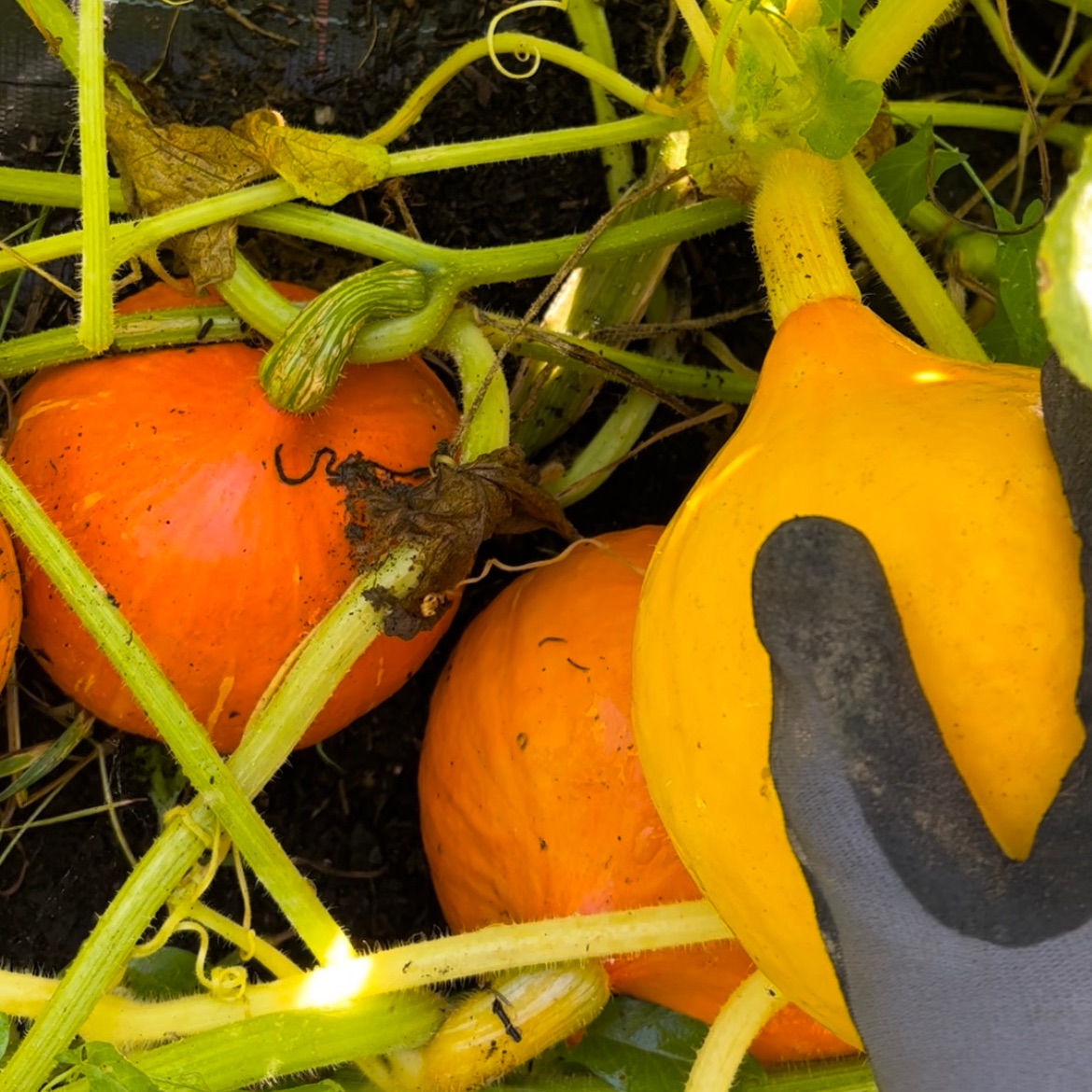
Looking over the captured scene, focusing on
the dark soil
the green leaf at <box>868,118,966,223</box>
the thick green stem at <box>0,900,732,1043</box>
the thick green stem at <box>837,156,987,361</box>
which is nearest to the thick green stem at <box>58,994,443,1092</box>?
the thick green stem at <box>0,900,732,1043</box>

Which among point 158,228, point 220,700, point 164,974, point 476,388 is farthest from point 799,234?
point 164,974

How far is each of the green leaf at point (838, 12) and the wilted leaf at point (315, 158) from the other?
42 cm

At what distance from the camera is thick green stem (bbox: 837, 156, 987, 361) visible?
1.14 metres

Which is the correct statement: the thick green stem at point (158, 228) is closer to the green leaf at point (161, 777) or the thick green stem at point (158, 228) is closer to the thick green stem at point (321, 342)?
the thick green stem at point (321, 342)

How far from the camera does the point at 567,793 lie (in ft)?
4.00

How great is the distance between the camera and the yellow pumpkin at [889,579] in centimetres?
84

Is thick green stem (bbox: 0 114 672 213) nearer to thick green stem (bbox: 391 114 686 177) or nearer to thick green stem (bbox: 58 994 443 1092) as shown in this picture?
thick green stem (bbox: 391 114 686 177)

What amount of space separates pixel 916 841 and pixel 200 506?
698mm

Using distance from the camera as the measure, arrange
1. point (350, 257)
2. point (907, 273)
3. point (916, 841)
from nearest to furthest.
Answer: point (916, 841) < point (907, 273) < point (350, 257)

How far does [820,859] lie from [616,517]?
2.70ft

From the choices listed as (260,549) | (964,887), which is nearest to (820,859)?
(964,887)

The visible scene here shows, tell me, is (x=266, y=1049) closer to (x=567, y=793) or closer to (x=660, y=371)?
(x=567, y=793)

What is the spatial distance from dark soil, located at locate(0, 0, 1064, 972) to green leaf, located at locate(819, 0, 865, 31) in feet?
1.82

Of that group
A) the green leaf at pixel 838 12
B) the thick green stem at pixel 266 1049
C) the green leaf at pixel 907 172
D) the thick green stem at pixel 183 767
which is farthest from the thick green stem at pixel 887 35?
the thick green stem at pixel 266 1049
